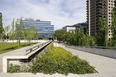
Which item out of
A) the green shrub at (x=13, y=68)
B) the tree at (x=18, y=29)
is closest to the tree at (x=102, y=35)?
the green shrub at (x=13, y=68)

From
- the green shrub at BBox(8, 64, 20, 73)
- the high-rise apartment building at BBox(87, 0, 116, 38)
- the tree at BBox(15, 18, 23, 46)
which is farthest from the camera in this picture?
the high-rise apartment building at BBox(87, 0, 116, 38)

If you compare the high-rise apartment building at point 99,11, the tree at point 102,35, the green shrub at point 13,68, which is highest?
the high-rise apartment building at point 99,11

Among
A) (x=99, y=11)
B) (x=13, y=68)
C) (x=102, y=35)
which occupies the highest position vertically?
(x=99, y=11)

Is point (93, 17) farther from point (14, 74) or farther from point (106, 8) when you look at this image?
point (14, 74)

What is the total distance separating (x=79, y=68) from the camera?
5.70m

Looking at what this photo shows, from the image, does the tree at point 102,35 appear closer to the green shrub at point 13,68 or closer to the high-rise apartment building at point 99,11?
the green shrub at point 13,68

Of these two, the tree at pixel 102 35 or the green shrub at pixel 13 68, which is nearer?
the green shrub at pixel 13 68

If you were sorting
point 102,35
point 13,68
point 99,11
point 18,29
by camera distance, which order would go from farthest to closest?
point 99,11 → point 18,29 → point 102,35 → point 13,68

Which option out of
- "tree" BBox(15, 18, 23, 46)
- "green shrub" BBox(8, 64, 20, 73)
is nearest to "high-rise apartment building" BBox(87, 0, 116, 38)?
"tree" BBox(15, 18, 23, 46)

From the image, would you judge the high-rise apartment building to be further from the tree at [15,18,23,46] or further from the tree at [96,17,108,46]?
the tree at [15,18,23,46]

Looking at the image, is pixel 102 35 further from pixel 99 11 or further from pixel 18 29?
pixel 99 11

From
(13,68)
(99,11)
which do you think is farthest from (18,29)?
(99,11)

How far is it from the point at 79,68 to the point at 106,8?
83.0m

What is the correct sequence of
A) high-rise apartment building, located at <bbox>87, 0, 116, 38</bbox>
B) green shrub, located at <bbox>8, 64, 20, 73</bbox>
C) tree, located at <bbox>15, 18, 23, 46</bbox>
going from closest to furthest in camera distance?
green shrub, located at <bbox>8, 64, 20, 73</bbox>
tree, located at <bbox>15, 18, 23, 46</bbox>
high-rise apartment building, located at <bbox>87, 0, 116, 38</bbox>
